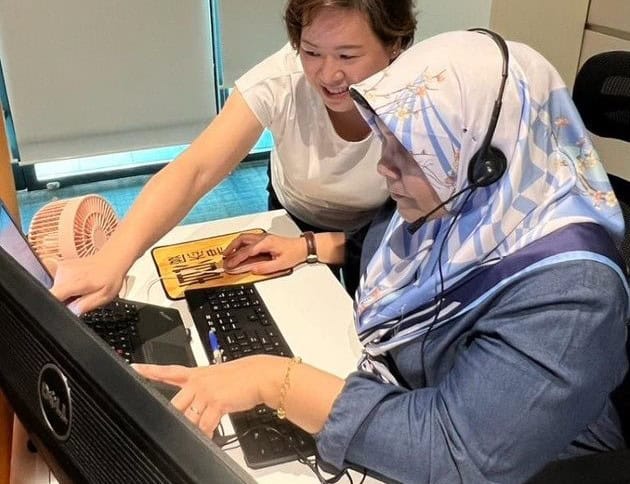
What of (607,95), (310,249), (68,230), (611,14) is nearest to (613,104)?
(607,95)

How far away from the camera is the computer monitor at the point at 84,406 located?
0.40m

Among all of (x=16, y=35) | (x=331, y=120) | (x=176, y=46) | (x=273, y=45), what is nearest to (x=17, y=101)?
(x=16, y=35)

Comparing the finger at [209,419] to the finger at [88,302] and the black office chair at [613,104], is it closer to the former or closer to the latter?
the finger at [88,302]

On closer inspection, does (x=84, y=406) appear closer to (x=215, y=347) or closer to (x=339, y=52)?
(x=215, y=347)

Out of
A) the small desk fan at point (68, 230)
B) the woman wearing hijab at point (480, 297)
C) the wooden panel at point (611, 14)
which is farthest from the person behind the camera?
the wooden panel at point (611, 14)

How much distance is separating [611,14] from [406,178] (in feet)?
6.30

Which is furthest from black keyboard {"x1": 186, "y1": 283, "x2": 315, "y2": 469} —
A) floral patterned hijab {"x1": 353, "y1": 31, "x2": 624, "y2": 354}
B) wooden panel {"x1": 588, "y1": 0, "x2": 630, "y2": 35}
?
wooden panel {"x1": 588, "y1": 0, "x2": 630, "y2": 35}

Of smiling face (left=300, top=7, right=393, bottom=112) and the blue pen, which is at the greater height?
smiling face (left=300, top=7, right=393, bottom=112)

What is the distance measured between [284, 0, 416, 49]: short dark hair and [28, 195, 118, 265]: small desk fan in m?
0.49

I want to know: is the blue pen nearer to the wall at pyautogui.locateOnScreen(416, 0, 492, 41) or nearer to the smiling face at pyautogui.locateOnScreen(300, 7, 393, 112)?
the smiling face at pyautogui.locateOnScreen(300, 7, 393, 112)

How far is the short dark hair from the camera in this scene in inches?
52.5

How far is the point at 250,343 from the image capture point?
3.91ft

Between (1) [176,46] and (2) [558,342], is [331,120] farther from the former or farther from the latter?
(1) [176,46]

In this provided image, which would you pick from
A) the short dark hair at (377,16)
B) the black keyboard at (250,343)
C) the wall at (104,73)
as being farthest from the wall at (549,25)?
the black keyboard at (250,343)
